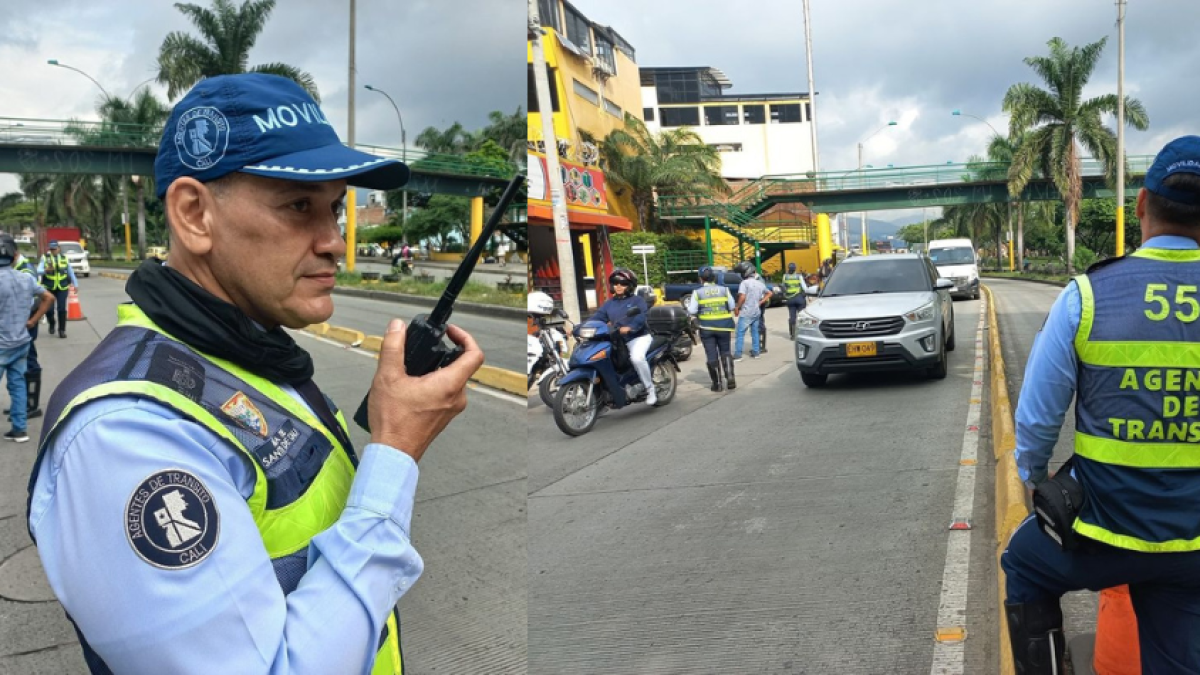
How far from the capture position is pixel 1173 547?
197 cm

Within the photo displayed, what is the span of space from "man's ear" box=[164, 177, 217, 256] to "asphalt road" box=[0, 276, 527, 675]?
528 mm

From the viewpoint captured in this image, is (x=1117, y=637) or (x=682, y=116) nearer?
(x=1117, y=637)

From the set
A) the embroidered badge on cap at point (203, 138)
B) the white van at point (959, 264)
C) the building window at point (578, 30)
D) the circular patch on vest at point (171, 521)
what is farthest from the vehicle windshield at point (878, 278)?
the white van at point (959, 264)

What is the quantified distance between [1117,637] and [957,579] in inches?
58.2

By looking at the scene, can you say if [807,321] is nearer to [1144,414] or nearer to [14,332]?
[14,332]

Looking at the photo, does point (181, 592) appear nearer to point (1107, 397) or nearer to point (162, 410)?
point (162, 410)

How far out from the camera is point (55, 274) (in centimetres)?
1307

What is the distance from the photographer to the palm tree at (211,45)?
2.68m

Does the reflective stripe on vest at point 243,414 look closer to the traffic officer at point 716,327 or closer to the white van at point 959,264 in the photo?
the traffic officer at point 716,327

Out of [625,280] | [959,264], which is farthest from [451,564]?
[959,264]

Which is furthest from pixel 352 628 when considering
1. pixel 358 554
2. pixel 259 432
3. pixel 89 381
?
pixel 89 381

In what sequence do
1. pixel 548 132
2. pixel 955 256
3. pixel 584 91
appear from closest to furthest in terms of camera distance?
pixel 548 132 < pixel 584 91 < pixel 955 256

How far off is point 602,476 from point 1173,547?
177 inches

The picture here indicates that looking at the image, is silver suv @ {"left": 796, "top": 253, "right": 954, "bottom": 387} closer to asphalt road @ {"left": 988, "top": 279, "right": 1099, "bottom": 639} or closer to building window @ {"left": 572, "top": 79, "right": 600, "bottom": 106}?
asphalt road @ {"left": 988, "top": 279, "right": 1099, "bottom": 639}
